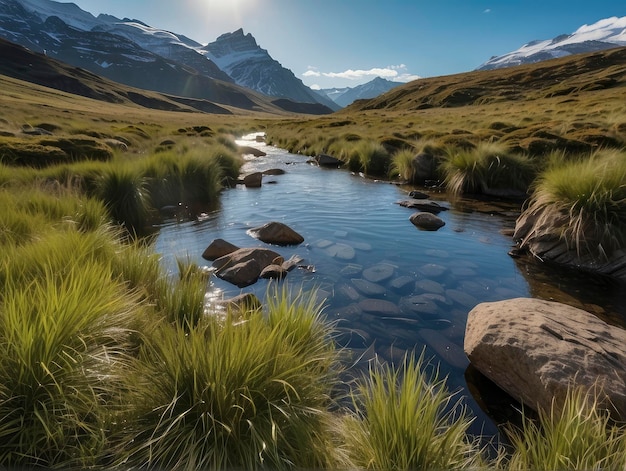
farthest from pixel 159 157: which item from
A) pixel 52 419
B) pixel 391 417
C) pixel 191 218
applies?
pixel 391 417

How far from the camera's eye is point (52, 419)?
245 cm

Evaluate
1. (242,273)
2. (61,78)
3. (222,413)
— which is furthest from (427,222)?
(61,78)

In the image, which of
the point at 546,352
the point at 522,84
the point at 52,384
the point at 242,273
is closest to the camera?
the point at 52,384

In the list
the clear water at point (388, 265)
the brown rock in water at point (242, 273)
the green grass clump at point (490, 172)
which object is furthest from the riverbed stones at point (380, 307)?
the green grass clump at point (490, 172)

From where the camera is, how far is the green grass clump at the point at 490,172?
1480 centimetres

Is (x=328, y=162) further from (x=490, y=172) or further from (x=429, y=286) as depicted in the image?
(x=429, y=286)

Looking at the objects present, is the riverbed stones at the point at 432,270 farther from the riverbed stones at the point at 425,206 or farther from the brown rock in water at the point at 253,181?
the brown rock in water at the point at 253,181

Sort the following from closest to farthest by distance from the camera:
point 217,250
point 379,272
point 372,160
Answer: point 379,272, point 217,250, point 372,160

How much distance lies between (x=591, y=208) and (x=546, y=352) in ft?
17.8

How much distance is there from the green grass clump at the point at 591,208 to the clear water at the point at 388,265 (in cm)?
117

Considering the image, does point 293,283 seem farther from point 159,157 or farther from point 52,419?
point 159,157

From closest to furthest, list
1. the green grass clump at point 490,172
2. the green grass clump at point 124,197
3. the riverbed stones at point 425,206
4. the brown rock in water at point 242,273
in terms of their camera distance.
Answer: the brown rock in water at point 242,273
the green grass clump at point 124,197
the riverbed stones at point 425,206
the green grass clump at point 490,172

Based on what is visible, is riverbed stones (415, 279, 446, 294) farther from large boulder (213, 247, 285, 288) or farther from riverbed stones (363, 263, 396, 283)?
large boulder (213, 247, 285, 288)

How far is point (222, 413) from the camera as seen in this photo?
8.27ft
